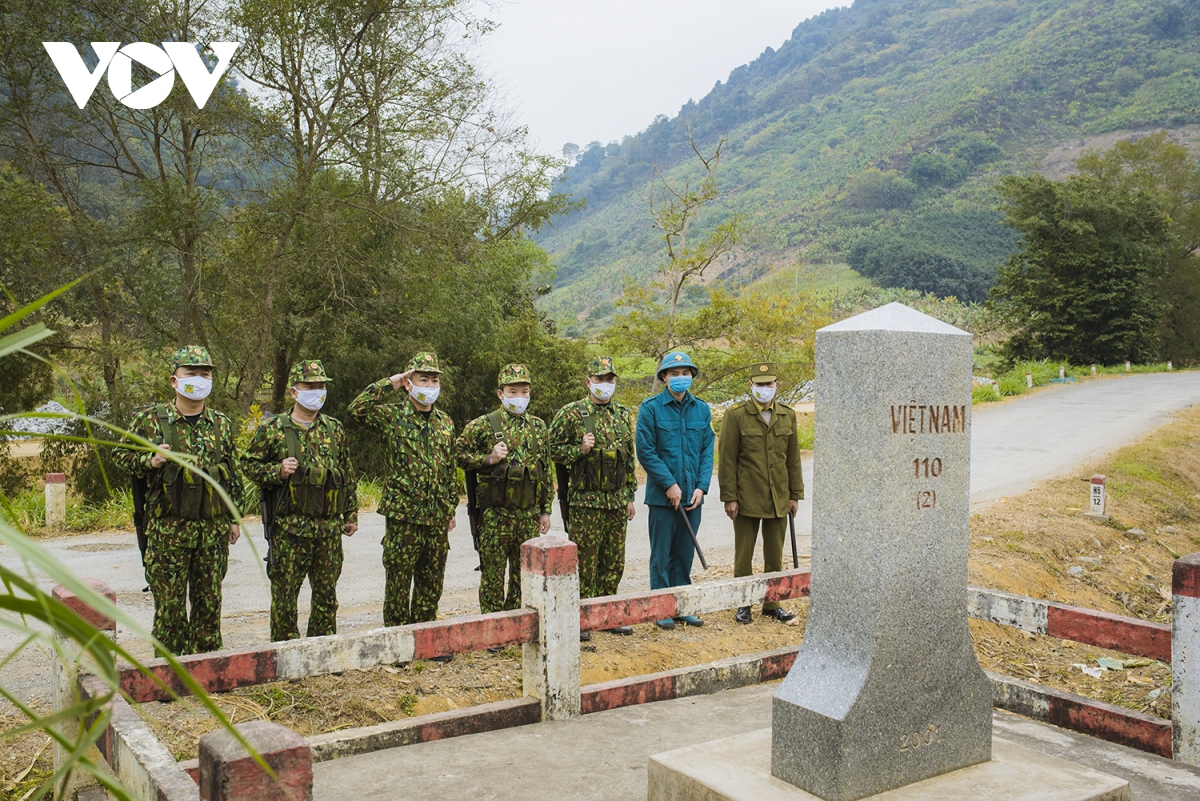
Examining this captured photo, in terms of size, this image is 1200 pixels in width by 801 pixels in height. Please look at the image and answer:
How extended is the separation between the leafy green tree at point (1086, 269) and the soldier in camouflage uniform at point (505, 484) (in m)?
32.7

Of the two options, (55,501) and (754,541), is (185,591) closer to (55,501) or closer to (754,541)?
(754,541)

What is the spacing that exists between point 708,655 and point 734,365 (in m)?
14.7

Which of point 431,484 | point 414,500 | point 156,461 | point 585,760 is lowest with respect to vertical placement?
point 585,760

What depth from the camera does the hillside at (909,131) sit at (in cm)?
9031

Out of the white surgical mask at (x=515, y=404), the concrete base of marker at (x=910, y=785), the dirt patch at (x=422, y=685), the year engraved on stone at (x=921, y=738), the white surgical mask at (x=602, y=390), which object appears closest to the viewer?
the concrete base of marker at (x=910, y=785)

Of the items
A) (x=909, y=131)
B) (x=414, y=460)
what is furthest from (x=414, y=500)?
(x=909, y=131)

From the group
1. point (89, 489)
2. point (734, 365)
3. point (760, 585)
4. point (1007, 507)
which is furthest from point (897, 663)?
point (734, 365)

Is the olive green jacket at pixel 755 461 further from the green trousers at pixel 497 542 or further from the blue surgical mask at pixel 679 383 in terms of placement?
the green trousers at pixel 497 542

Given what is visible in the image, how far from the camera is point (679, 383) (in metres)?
7.43

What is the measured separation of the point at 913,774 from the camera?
3.95 metres

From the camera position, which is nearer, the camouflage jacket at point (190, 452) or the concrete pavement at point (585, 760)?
the concrete pavement at point (585, 760)

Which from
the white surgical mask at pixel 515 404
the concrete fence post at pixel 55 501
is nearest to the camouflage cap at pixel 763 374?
the white surgical mask at pixel 515 404

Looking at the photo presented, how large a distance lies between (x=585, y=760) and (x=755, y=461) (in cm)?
350

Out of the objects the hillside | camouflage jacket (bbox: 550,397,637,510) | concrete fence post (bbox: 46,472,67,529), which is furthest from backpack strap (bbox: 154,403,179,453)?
the hillside
